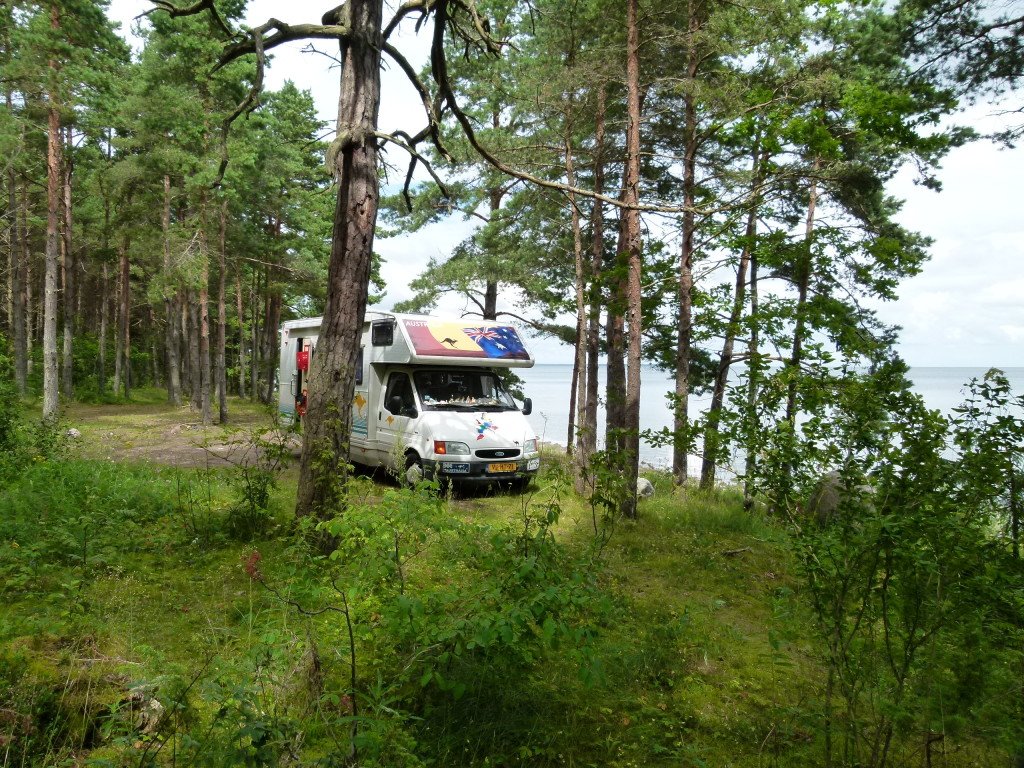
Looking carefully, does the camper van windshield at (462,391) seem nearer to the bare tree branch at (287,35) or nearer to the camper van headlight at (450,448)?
the camper van headlight at (450,448)

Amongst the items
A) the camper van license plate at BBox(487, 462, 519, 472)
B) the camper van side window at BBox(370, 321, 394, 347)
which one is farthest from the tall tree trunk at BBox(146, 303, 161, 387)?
the camper van license plate at BBox(487, 462, 519, 472)

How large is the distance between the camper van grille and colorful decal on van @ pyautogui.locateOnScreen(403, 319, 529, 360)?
5.57 feet

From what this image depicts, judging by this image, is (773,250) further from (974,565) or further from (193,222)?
(193,222)

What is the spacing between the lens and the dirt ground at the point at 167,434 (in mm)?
7938

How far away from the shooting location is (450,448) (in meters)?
9.37

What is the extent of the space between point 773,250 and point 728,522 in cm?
387

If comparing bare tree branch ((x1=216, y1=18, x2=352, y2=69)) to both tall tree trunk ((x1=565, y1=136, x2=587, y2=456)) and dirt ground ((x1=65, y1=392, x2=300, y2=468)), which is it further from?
tall tree trunk ((x1=565, y1=136, x2=587, y2=456))

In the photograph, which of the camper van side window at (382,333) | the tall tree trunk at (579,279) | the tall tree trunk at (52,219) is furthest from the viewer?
the tall tree trunk at (52,219)

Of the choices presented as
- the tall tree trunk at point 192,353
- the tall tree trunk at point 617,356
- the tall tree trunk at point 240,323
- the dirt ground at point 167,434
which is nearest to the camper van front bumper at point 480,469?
the tall tree trunk at point 617,356

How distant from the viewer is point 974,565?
8.11 feet

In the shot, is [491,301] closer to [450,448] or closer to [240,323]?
[450,448]

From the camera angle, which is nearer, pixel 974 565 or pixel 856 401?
pixel 974 565

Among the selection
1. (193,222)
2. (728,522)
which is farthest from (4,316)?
(728,522)

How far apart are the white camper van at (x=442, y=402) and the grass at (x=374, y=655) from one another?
140 inches
